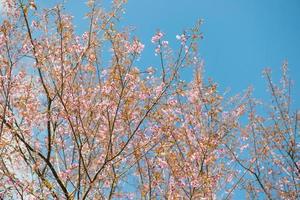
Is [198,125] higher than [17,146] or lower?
higher

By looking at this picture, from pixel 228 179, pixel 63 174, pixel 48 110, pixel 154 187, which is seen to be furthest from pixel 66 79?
pixel 228 179

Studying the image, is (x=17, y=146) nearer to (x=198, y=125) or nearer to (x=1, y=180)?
(x=1, y=180)

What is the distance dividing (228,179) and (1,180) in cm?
478

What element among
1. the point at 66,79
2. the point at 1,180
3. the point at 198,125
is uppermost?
the point at 198,125

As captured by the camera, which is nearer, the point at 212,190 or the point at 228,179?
the point at 212,190

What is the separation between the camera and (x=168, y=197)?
7996 millimetres

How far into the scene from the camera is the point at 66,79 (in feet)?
24.3

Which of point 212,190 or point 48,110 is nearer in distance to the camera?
point 48,110

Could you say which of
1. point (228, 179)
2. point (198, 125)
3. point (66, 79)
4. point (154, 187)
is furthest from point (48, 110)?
point (228, 179)

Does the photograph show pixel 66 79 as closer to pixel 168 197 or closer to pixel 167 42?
pixel 167 42

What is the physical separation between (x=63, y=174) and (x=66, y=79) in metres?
1.73

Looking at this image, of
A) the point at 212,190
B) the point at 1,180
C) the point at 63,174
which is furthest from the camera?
the point at 212,190

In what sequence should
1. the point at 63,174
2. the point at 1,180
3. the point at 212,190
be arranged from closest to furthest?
the point at 1,180
the point at 63,174
the point at 212,190

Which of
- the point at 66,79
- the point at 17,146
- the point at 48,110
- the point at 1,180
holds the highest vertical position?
the point at 66,79
